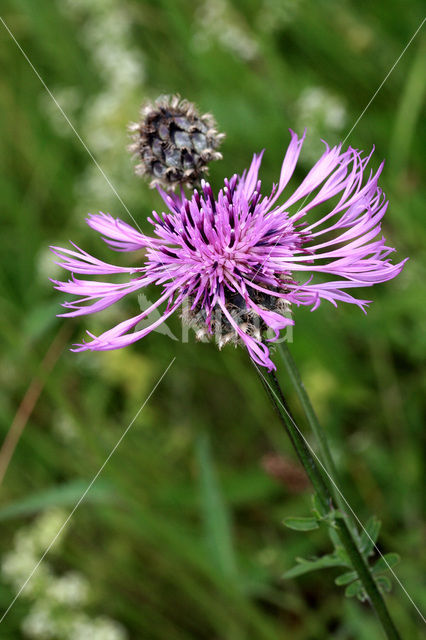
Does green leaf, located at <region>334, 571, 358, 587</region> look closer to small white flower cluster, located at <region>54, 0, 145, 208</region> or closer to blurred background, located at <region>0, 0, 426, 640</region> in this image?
blurred background, located at <region>0, 0, 426, 640</region>

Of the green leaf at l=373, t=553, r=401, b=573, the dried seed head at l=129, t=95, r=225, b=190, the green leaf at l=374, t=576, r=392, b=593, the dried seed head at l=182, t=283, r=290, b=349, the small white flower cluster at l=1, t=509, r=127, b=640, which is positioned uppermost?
the dried seed head at l=129, t=95, r=225, b=190

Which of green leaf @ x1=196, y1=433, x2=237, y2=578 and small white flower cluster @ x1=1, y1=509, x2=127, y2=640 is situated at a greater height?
green leaf @ x1=196, y1=433, x2=237, y2=578

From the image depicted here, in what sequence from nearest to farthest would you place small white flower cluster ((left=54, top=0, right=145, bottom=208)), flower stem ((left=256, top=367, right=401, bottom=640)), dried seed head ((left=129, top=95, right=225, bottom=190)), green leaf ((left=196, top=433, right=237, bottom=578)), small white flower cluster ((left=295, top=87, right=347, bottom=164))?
flower stem ((left=256, top=367, right=401, bottom=640))
dried seed head ((left=129, top=95, right=225, bottom=190))
green leaf ((left=196, top=433, right=237, bottom=578))
small white flower cluster ((left=295, top=87, right=347, bottom=164))
small white flower cluster ((left=54, top=0, right=145, bottom=208))

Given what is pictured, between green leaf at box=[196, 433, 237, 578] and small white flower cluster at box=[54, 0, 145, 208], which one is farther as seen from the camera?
small white flower cluster at box=[54, 0, 145, 208]

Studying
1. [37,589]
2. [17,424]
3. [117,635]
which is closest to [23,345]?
[17,424]

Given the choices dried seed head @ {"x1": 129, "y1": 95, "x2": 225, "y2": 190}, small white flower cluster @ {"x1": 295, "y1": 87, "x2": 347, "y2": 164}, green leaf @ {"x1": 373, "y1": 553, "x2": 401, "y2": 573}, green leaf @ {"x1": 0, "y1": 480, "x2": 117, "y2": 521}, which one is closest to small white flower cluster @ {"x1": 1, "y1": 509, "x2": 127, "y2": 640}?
green leaf @ {"x1": 0, "y1": 480, "x2": 117, "y2": 521}

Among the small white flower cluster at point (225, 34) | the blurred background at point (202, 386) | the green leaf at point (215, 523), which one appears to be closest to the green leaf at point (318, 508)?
the blurred background at point (202, 386)

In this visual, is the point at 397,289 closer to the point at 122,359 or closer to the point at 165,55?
the point at 122,359
